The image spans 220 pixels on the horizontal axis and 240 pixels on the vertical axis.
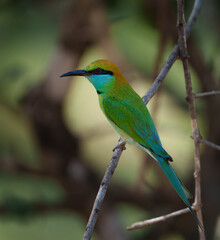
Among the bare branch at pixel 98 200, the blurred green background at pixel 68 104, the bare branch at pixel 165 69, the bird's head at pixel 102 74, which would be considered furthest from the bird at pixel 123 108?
the blurred green background at pixel 68 104

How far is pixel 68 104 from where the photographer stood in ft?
12.6

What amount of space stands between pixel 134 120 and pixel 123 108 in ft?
0.28

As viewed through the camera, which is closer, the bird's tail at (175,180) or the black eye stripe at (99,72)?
the bird's tail at (175,180)

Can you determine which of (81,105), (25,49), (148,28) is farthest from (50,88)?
(81,105)

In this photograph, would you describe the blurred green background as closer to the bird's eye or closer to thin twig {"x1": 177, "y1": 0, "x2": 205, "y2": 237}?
the bird's eye

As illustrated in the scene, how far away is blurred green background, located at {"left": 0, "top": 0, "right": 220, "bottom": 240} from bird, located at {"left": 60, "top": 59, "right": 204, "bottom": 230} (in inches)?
21.5

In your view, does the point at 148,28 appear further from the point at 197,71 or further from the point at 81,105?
the point at 81,105

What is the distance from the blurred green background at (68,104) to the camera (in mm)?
2859

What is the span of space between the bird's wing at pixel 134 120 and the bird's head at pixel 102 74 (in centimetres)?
7

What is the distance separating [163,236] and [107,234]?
1.26 feet

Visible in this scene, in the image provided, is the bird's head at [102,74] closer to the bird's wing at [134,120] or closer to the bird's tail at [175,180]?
the bird's wing at [134,120]

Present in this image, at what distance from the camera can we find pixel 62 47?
293 cm

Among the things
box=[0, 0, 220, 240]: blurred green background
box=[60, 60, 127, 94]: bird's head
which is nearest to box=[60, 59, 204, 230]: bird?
box=[60, 60, 127, 94]: bird's head

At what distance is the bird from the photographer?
1.77m
